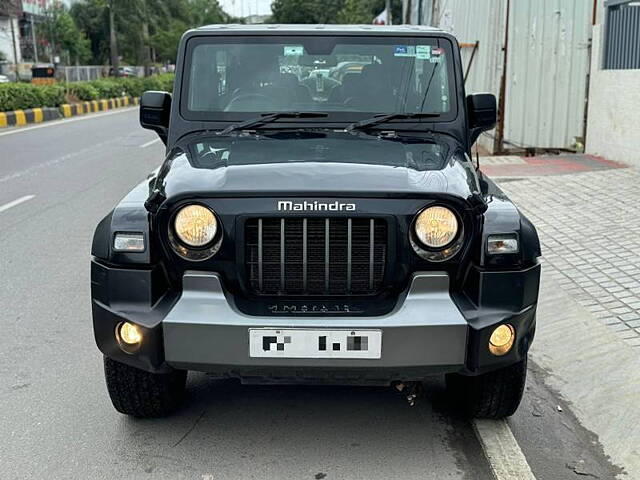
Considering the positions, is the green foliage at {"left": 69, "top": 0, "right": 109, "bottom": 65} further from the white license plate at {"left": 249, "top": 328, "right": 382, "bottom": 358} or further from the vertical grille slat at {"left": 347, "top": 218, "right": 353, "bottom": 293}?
the white license plate at {"left": 249, "top": 328, "right": 382, "bottom": 358}

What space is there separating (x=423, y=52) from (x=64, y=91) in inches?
1056

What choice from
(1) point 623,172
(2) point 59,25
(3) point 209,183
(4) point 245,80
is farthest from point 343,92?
(2) point 59,25

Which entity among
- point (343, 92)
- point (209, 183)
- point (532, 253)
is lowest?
point (532, 253)

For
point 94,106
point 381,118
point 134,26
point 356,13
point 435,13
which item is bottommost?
point 94,106

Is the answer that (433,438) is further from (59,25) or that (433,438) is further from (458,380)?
(59,25)

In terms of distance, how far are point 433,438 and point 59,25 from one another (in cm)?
5958

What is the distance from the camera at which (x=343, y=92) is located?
468cm

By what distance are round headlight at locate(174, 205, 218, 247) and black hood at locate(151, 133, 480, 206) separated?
0.07 meters

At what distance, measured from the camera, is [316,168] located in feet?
11.9

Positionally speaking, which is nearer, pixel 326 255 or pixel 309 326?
pixel 309 326

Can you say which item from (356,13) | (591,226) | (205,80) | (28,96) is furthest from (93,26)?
(205,80)

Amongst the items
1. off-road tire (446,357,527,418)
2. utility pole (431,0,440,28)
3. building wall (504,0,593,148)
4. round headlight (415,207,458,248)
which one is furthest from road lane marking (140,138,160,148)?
round headlight (415,207,458,248)

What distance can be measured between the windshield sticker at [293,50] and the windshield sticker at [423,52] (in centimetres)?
67

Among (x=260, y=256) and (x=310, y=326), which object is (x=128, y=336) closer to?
(x=260, y=256)
